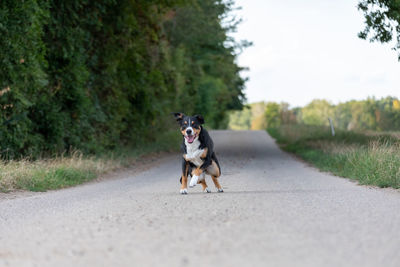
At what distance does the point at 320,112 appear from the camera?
162 meters

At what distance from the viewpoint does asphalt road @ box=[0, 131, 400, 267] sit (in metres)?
4.52

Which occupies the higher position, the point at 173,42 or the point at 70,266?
the point at 173,42

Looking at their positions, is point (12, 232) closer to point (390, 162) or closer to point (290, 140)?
point (390, 162)

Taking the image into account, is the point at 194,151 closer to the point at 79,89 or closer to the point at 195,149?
the point at 195,149

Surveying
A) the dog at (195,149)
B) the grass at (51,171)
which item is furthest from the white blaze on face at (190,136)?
the grass at (51,171)

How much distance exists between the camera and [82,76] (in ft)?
59.7

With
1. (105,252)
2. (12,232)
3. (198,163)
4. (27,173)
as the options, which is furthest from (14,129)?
(105,252)

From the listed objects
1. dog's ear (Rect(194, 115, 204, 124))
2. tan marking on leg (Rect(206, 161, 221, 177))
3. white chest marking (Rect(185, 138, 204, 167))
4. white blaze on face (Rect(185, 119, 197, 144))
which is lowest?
tan marking on leg (Rect(206, 161, 221, 177))

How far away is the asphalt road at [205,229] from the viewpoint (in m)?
4.52

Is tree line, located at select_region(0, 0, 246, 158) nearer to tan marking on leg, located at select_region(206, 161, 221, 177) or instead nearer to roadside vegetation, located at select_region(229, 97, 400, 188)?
tan marking on leg, located at select_region(206, 161, 221, 177)

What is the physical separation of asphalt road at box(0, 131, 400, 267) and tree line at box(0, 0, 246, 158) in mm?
5052

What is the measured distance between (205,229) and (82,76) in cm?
1339

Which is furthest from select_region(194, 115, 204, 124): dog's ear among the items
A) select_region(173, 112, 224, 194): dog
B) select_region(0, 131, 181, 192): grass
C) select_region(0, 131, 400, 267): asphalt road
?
select_region(0, 131, 181, 192): grass

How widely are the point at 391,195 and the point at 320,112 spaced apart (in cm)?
15576
